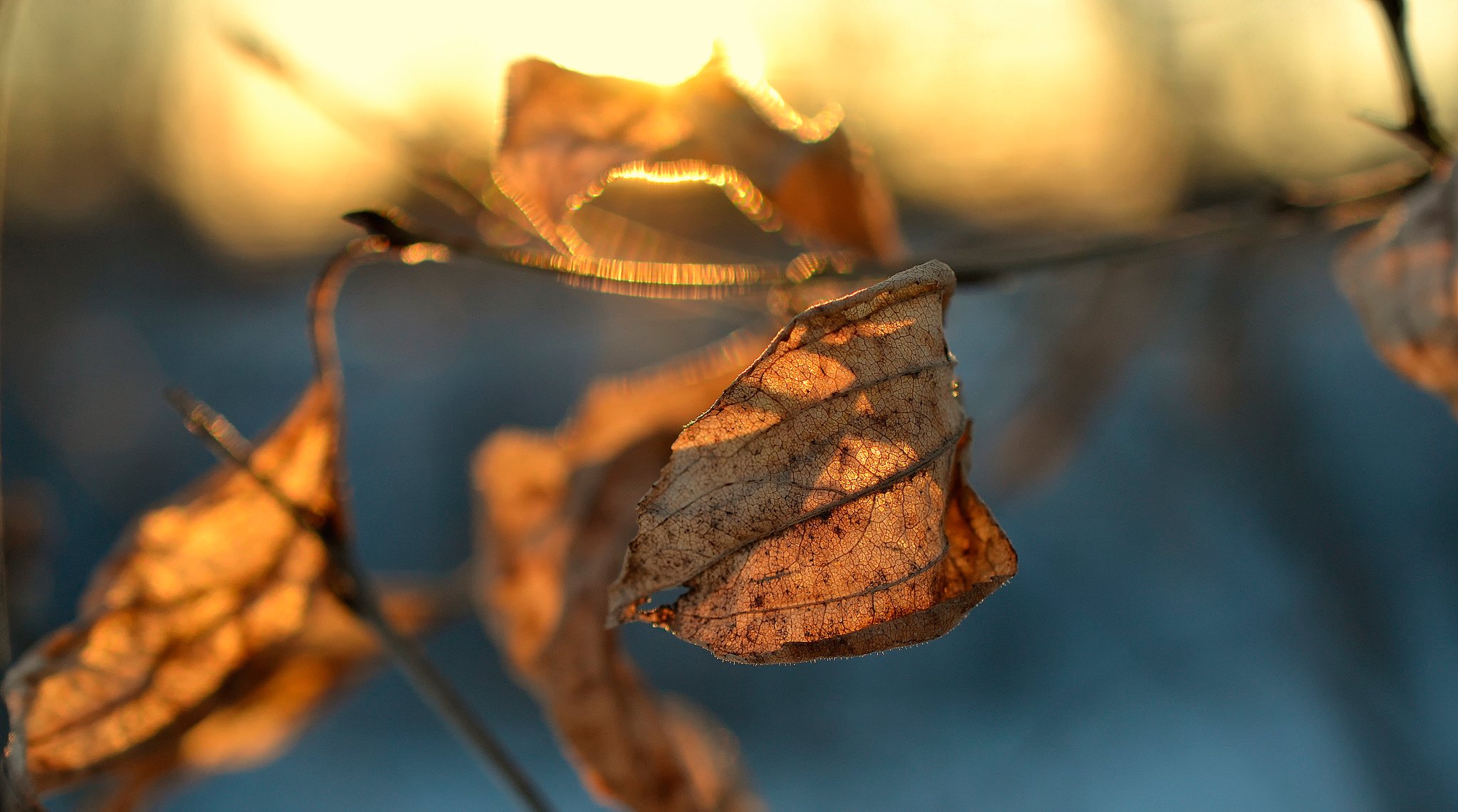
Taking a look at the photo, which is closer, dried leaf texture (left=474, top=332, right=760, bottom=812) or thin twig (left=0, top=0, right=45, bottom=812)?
thin twig (left=0, top=0, right=45, bottom=812)

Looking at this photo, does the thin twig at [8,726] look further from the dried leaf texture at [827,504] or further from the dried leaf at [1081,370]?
the dried leaf at [1081,370]

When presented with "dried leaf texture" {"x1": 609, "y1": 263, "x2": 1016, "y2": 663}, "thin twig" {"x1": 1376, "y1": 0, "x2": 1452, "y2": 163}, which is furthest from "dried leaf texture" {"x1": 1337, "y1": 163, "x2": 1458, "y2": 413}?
"dried leaf texture" {"x1": 609, "y1": 263, "x2": 1016, "y2": 663}

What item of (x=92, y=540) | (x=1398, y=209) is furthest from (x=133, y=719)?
(x=92, y=540)

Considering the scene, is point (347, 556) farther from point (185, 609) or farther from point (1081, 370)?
point (1081, 370)

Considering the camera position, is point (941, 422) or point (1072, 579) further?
point (1072, 579)

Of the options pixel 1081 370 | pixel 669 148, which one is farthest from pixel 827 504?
pixel 1081 370

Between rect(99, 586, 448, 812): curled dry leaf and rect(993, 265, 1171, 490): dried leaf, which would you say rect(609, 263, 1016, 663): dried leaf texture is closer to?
rect(99, 586, 448, 812): curled dry leaf

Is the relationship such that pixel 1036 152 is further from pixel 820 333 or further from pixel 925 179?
pixel 820 333
